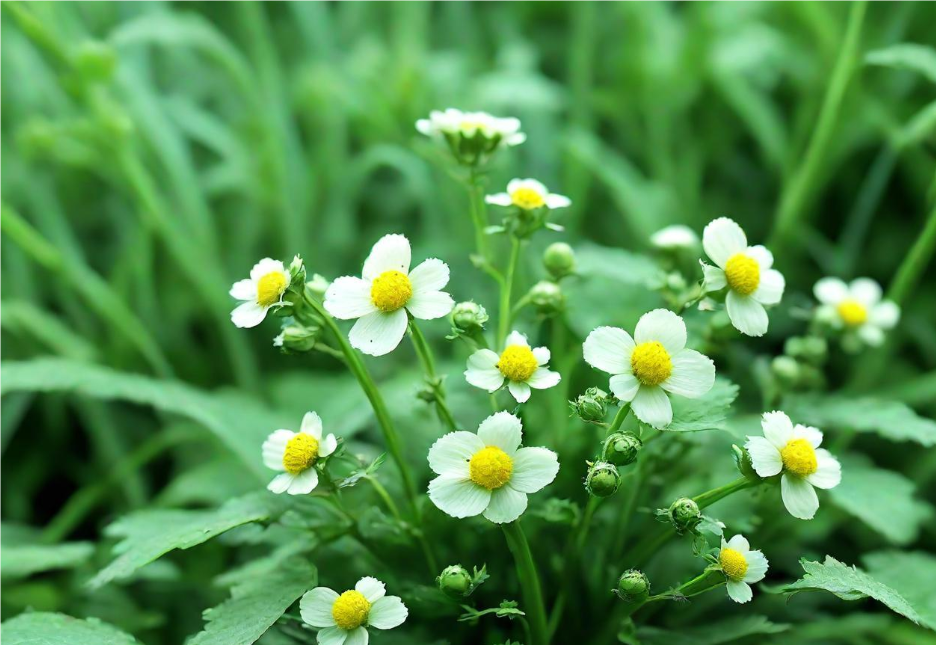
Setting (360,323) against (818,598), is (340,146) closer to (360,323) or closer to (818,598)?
(360,323)

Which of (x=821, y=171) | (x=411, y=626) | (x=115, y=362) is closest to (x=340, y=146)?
(x=115, y=362)


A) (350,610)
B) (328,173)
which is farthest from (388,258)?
(328,173)

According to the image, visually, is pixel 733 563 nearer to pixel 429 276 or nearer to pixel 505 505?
pixel 505 505

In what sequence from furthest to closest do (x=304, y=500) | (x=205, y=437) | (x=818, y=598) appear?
(x=205, y=437), (x=818, y=598), (x=304, y=500)

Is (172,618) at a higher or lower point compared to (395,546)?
lower

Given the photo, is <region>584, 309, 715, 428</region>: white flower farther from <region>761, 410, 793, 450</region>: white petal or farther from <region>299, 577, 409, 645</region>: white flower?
<region>299, 577, 409, 645</region>: white flower

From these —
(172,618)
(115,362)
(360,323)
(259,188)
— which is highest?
(360,323)
